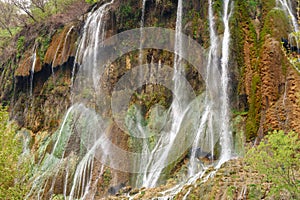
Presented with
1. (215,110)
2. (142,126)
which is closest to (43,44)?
(142,126)

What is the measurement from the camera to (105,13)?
24.8 m

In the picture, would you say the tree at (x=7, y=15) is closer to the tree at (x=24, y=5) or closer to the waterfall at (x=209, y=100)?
the tree at (x=24, y=5)

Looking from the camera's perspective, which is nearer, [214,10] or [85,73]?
[214,10]

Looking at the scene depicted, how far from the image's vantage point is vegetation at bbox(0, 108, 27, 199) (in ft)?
38.7

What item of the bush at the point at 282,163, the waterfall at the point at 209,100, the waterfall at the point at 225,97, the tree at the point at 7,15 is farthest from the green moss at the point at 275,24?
the tree at the point at 7,15

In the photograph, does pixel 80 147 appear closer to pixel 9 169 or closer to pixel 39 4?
pixel 9 169

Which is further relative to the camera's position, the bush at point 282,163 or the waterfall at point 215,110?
the waterfall at point 215,110

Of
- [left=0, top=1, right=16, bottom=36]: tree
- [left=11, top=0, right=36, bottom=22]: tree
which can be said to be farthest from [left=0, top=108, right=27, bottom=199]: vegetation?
[left=0, top=1, right=16, bottom=36]: tree

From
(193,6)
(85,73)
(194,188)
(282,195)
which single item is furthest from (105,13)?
(282,195)

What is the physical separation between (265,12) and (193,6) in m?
4.32

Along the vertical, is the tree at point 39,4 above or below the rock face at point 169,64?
above

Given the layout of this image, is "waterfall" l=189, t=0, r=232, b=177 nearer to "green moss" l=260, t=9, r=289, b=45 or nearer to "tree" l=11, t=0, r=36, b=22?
"green moss" l=260, t=9, r=289, b=45

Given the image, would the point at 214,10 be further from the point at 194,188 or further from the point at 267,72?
the point at 194,188

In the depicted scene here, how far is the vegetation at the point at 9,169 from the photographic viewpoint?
11805mm
